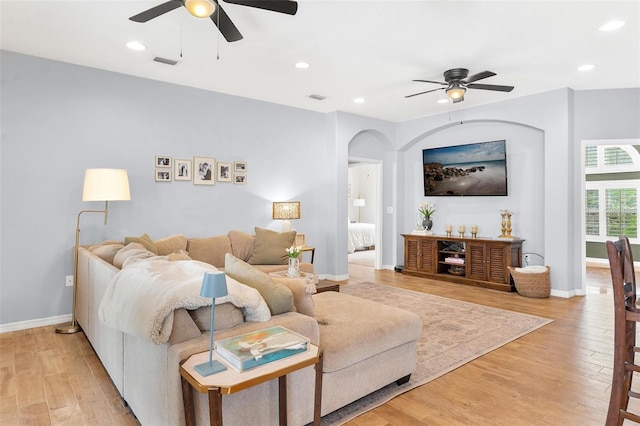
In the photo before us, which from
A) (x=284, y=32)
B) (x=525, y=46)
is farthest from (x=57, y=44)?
(x=525, y=46)

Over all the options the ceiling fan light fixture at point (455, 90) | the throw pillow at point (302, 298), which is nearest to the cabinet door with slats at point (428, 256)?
the ceiling fan light fixture at point (455, 90)

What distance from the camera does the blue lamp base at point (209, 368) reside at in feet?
4.86

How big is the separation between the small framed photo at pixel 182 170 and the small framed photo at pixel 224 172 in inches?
16.9

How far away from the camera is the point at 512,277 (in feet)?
18.2

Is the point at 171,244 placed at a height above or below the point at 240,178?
below

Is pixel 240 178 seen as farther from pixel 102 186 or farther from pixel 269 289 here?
pixel 269 289

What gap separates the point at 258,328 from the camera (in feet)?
6.18

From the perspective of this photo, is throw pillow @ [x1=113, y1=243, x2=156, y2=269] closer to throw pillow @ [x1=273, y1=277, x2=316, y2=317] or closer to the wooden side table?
throw pillow @ [x1=273, y1=277, x2=316, y2=317]

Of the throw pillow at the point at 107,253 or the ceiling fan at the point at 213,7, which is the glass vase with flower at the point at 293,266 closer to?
the throw pillow at the point at 107,253

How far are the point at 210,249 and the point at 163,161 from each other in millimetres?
1270

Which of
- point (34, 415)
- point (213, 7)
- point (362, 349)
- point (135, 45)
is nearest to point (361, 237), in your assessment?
point (135, 45)

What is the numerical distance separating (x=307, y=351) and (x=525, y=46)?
12.5 ft

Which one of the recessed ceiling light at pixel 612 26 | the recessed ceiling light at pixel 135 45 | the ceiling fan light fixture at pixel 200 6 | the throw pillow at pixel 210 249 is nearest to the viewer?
the ceiling fan light fixture at pixel 200 6

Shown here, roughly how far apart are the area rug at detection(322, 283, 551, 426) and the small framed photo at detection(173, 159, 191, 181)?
9.15 feet
